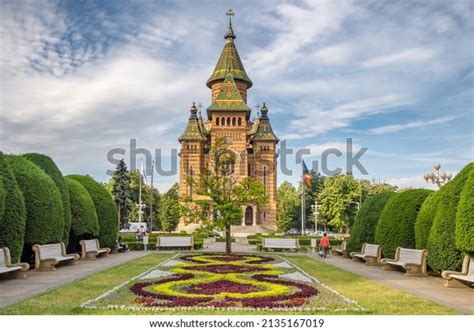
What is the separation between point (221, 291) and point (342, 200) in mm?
48715

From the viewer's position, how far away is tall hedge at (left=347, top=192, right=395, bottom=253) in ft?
58.5

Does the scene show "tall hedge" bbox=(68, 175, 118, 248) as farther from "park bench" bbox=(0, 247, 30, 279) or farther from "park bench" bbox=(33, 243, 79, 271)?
"park bench" bbox=(0, 247, 30, 279)

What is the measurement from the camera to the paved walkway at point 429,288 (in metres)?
8.30

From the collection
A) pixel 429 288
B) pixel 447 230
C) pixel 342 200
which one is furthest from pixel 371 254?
pixel 342 200

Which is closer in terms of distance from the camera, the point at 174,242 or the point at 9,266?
Result: the point at 9,266

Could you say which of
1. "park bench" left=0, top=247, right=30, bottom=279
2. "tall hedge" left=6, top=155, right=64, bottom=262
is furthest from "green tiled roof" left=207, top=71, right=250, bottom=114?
"park bench" left=0, top=247, right=30, bottom=279

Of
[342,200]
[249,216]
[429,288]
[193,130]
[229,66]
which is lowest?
[429,288]

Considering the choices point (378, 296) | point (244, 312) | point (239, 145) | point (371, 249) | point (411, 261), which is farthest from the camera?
point (239, 145)

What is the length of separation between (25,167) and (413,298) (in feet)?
37.1

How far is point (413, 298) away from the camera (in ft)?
28.8

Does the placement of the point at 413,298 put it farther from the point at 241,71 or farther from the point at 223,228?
the point at 241,71

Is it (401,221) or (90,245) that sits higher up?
(401,221)

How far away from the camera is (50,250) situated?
13.9m

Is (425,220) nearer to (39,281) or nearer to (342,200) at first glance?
(39,281)
